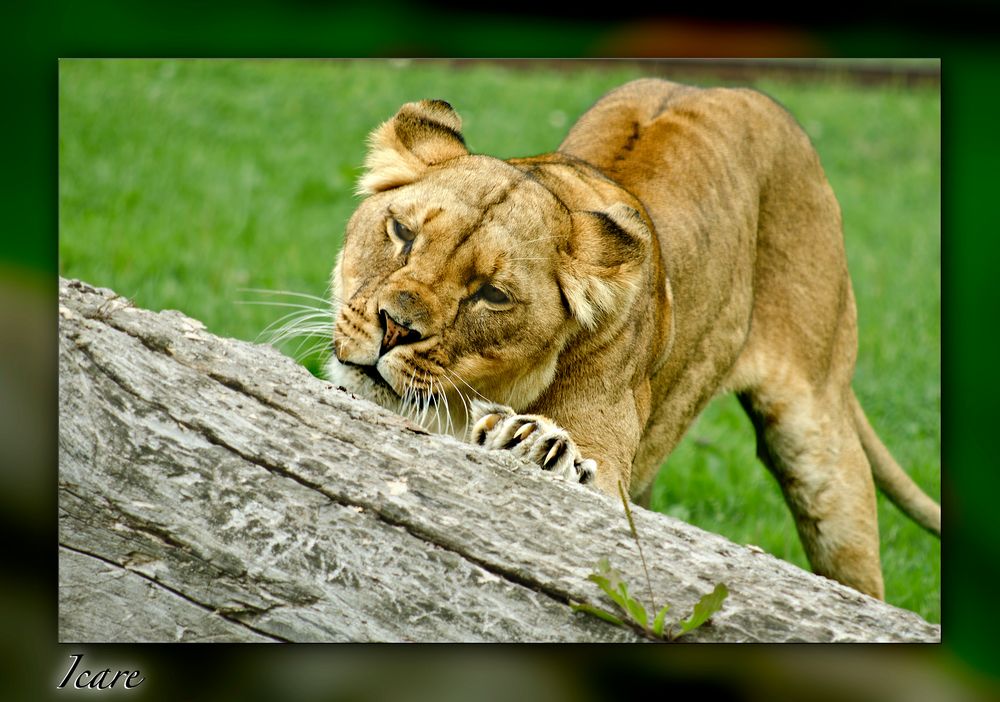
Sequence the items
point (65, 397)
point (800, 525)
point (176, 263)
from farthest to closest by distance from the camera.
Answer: point (176, 263) → point (800, 525) → point (65, 397)

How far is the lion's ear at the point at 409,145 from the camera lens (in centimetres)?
359

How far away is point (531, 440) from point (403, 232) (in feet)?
2.18

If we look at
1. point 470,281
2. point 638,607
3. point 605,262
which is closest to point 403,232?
point 470,281

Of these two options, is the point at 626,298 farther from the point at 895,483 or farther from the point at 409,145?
the point at 895,483

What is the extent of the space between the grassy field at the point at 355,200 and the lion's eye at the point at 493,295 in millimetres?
1171

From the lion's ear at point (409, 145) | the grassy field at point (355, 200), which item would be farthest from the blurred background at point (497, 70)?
the grassy field at point (355, 200)

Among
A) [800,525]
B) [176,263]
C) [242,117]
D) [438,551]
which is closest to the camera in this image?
[438,551]

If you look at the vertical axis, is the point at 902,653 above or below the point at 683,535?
below

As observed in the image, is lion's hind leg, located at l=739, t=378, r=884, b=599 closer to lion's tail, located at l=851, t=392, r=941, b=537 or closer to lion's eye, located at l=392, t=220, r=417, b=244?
lion's tail, located at l=851, t=392, r=941, b=537

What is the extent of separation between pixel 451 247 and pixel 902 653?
5.11ft

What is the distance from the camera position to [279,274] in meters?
5.64

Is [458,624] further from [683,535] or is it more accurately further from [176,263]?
[176,263]

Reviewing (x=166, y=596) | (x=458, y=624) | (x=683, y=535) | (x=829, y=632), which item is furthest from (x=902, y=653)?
(x=166, y=596)

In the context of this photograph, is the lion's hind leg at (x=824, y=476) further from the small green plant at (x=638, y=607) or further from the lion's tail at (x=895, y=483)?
the small green plant at (x=638, y=607)
